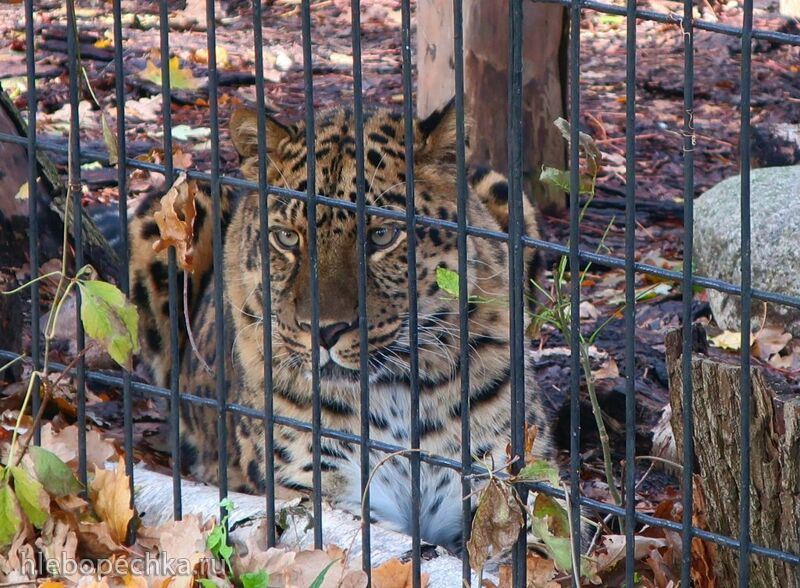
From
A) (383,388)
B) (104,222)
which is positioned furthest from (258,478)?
(104,222)

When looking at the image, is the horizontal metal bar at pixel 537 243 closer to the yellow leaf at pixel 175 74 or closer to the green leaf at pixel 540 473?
the green leaf at pixel 540 473

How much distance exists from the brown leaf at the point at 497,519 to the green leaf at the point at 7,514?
1.28 metres

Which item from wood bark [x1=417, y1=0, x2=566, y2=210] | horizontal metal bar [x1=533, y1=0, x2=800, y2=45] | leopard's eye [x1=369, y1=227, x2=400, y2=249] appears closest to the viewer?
horizontal metal bar [x1=533, y1=0, x2=800, y2=45]

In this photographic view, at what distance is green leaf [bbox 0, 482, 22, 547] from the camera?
347cm

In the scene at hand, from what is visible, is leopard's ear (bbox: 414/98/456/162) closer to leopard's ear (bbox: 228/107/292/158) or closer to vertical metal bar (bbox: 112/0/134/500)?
leopard's ear (bbox: 228/107/292/158)

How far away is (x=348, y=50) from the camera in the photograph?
35.7ft

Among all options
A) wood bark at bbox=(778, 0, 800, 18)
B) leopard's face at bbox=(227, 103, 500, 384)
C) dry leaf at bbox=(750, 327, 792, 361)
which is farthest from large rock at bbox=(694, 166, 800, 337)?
wood bark at bbox=(778, 0, 800, 18)

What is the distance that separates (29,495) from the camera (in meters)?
3.51

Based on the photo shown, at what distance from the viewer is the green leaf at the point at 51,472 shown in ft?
11.7

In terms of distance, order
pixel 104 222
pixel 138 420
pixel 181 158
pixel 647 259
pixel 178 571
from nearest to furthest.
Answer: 1. pixel 178 571
2. pixel 181 158
3. pixel 138 420
4. pixel 104 222
5. pixel 647 259

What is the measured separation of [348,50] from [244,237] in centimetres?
659

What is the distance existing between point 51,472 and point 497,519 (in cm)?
132

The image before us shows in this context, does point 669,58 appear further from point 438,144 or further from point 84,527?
point 84,527

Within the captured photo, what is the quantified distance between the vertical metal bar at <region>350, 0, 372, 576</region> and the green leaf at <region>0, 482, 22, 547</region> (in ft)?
3.17
